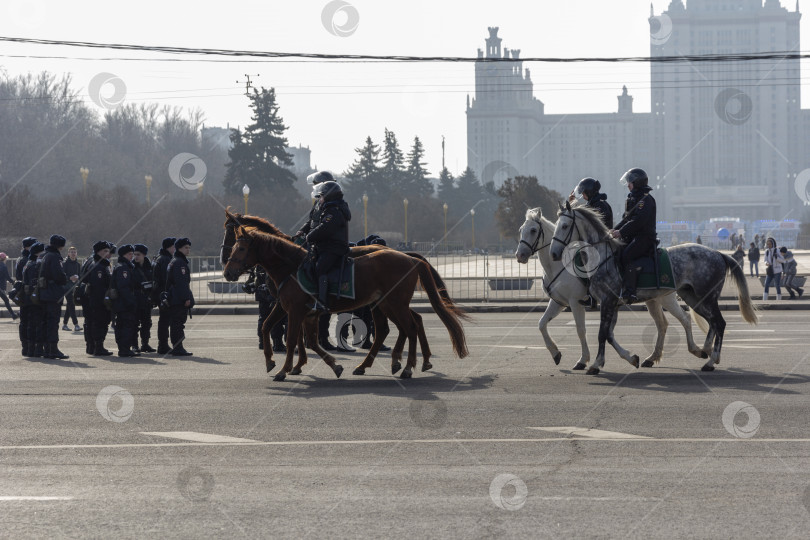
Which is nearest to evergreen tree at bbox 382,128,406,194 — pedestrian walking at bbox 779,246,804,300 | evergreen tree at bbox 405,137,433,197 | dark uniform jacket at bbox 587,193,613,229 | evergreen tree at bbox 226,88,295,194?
evergreen tree at bbox 405,137,433,197

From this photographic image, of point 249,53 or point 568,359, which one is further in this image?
point 249,53

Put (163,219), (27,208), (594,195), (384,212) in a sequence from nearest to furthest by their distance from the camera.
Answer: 1. (594,195)
2. (27,208)
3. (163,219)
4. (384,212)

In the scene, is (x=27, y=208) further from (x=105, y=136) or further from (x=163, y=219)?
(x=105, y=136)

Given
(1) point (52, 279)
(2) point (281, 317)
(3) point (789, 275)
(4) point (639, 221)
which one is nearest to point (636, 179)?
(4) point (639, 221)

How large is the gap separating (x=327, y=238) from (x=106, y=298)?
5.73 metres

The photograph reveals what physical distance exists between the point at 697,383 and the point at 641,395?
120cm

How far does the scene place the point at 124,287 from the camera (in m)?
16.6

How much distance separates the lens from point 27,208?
5809 centimetres

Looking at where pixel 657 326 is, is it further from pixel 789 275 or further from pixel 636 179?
pixel 789 275

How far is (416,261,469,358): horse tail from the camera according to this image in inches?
497

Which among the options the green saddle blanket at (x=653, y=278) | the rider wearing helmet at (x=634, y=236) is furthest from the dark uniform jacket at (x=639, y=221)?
the green saddle blanket at (x=653, y=278)

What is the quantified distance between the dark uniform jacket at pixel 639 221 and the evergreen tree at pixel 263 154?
269 feet

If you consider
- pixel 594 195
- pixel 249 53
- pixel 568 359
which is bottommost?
pixel 568 359

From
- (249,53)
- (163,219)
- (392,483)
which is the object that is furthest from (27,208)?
(392,483)
